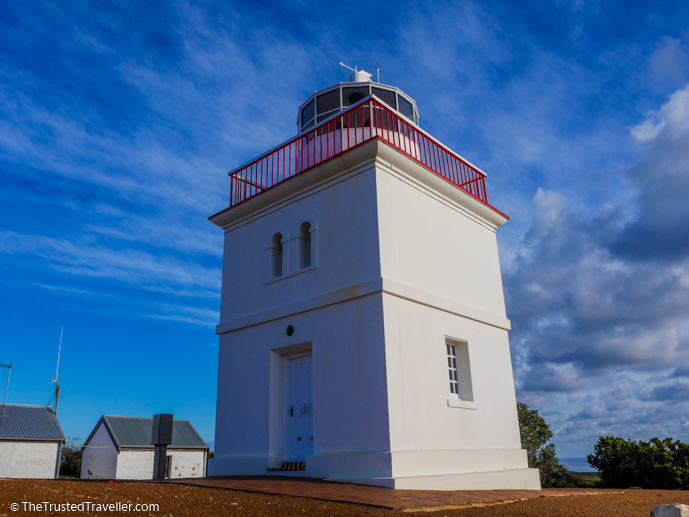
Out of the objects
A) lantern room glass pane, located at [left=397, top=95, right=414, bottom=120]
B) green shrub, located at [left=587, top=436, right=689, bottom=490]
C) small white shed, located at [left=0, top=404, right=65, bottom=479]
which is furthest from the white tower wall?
small white shed, located at [left=0, top=404, right=65, bottom=479]

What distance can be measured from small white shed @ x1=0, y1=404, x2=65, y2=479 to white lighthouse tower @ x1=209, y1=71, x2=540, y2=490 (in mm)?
24661

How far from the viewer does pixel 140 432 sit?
1256 inches

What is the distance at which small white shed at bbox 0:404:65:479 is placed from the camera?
95.7 feet

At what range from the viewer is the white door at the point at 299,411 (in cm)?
1007

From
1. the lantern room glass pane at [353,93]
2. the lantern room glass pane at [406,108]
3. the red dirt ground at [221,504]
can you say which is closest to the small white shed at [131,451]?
the lantern room glass pane at [353,93]

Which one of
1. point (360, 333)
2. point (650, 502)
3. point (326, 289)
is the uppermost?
point (326, 289)

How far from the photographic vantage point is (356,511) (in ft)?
18.4

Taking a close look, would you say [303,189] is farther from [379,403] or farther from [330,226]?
[379,403]

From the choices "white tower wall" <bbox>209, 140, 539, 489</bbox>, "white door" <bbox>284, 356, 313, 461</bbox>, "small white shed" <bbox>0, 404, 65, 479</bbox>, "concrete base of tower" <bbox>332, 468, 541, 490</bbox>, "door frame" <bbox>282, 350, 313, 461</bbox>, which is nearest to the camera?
"concrete base of tower" <bbox>332, 468, 541, 490</bbox>

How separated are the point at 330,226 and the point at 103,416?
2751 centimetres

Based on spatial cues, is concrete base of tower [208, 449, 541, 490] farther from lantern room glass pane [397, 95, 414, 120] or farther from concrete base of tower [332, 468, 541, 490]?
lantern room glass pane [397, 95, 414, 120]

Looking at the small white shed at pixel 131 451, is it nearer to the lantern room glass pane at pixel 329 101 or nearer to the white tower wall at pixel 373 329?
the white tower wall at pixel 373 329

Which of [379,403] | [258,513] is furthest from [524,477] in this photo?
[258,513]

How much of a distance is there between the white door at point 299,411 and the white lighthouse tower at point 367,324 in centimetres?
3
